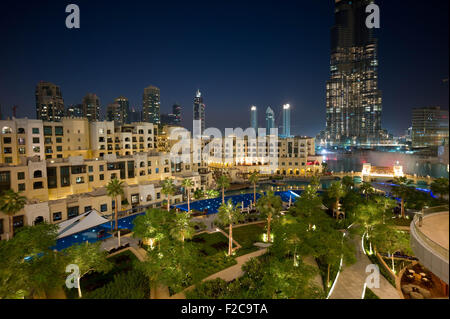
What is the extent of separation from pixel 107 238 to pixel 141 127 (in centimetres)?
4189

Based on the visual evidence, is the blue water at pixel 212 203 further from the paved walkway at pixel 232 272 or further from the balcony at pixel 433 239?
the balcony at pixel 433 239

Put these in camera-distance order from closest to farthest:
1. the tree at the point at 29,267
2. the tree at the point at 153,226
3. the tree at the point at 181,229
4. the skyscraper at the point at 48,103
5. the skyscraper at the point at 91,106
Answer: the tree at the point at 29,267
the tree at the point at 181,229
the tree at the point at 153,226
the skyscraper at the point at 48,103
the skyscraper at the point at 91,106

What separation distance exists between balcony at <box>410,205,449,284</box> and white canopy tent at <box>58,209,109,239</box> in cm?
2802

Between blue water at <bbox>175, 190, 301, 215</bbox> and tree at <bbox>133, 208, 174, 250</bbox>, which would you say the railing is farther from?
blue water at <bbox>175, 190, 301, 215</bbox>

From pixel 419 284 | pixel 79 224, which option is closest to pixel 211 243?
pixel 79 224

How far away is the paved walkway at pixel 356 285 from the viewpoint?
1557 cm

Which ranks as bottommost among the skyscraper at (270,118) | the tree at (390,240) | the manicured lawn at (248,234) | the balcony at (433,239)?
the manicured lawn at (248,234)

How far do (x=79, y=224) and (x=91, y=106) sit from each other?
15473cm

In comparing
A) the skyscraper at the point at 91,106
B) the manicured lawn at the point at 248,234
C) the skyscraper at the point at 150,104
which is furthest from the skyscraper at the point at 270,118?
the manicured lawn at the point at 248,234

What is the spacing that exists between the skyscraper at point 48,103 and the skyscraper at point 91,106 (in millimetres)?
24903

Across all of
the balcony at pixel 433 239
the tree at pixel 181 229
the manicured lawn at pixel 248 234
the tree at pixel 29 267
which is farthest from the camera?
the manicured lawn at pixel 248 234

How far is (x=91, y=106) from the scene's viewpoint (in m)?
157
